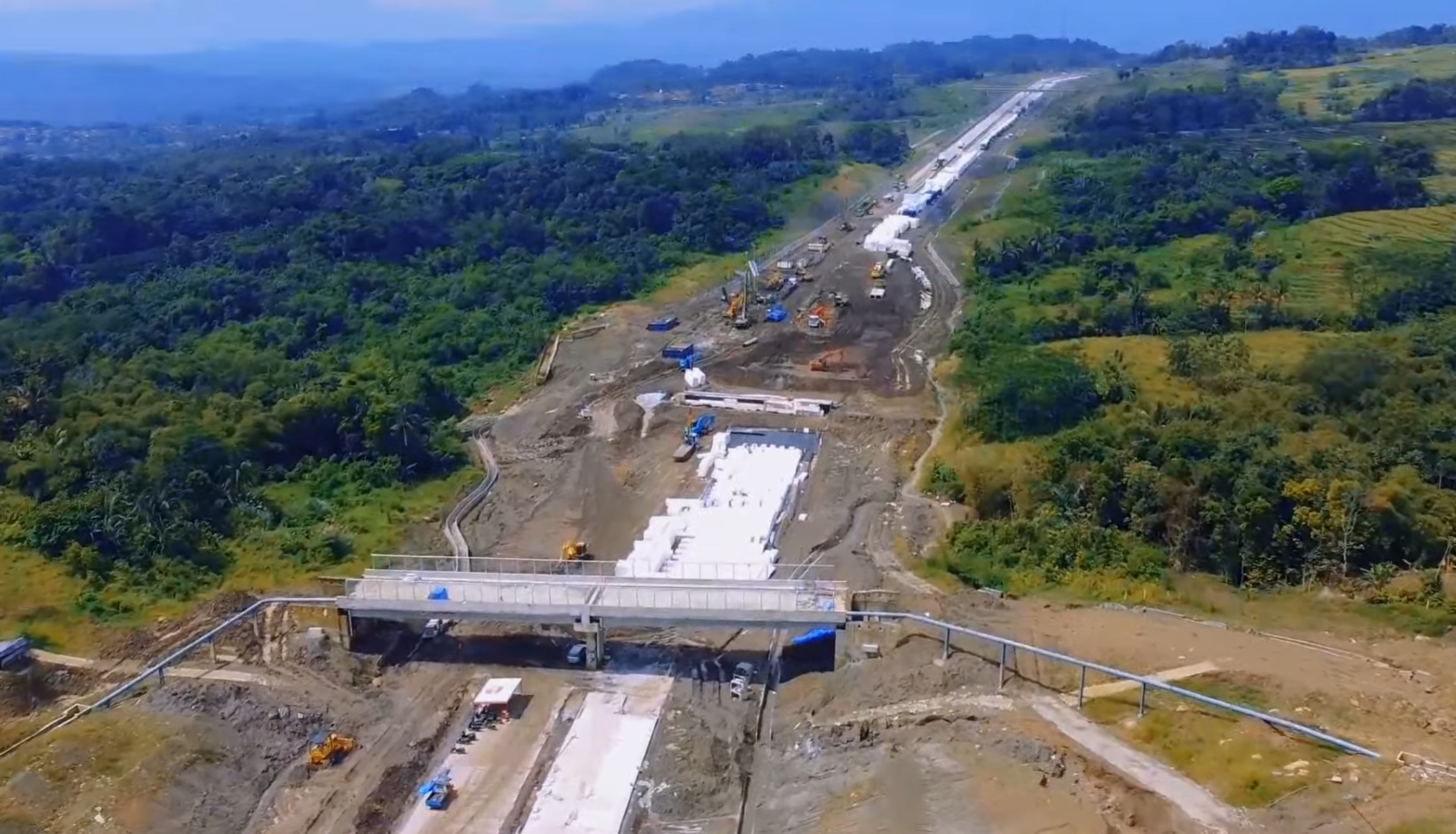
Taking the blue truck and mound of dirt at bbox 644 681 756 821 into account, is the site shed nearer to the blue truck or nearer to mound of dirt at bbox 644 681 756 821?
mound of dirt at bbox 644 681 756 821

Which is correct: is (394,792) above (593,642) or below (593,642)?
below

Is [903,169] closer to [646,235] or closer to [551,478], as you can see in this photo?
Answer: [646,235]

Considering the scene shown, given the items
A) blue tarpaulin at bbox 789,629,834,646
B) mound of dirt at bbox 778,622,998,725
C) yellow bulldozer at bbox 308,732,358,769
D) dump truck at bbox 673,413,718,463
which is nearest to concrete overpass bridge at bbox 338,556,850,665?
blue tarpaulin at bbox 789,629,834,646

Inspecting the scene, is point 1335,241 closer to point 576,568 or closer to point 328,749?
point 576,568

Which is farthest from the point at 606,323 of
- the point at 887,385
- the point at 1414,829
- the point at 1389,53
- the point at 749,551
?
the point at 1389,53

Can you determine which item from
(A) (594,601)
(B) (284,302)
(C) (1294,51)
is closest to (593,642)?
(A) (594,601)
